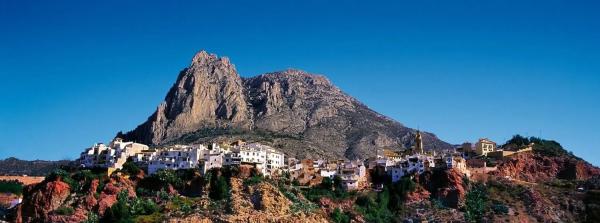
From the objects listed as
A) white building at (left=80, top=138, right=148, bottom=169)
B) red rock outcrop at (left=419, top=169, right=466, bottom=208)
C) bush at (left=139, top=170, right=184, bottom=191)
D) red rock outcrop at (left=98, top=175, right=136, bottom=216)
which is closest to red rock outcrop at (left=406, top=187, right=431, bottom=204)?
red rock outcrop at (left=419, top=169, right=466, bottom=208)

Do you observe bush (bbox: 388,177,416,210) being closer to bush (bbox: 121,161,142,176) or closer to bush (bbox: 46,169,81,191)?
bush (bbox: 121,161,142,176)

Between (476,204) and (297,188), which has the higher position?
(297,188)

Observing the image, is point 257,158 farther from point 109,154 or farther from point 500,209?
point 500,209

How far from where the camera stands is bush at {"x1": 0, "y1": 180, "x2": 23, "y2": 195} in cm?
13588

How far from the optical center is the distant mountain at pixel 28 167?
175 meters

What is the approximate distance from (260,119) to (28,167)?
63.7 meters

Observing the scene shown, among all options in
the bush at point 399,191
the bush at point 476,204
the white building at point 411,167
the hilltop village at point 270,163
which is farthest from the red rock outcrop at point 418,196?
the bush at point 476,204

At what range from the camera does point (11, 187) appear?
454 ft

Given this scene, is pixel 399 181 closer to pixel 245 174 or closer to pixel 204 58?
pixel 245 174

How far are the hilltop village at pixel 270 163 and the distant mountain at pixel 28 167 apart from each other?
218ft

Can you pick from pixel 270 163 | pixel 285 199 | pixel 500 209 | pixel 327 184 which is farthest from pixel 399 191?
pixel 285 199

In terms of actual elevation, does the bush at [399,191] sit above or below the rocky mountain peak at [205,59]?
below

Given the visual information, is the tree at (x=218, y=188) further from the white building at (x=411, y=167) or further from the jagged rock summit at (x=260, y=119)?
the jagged rock summit at (x=260, y=119)

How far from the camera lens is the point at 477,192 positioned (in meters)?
109
